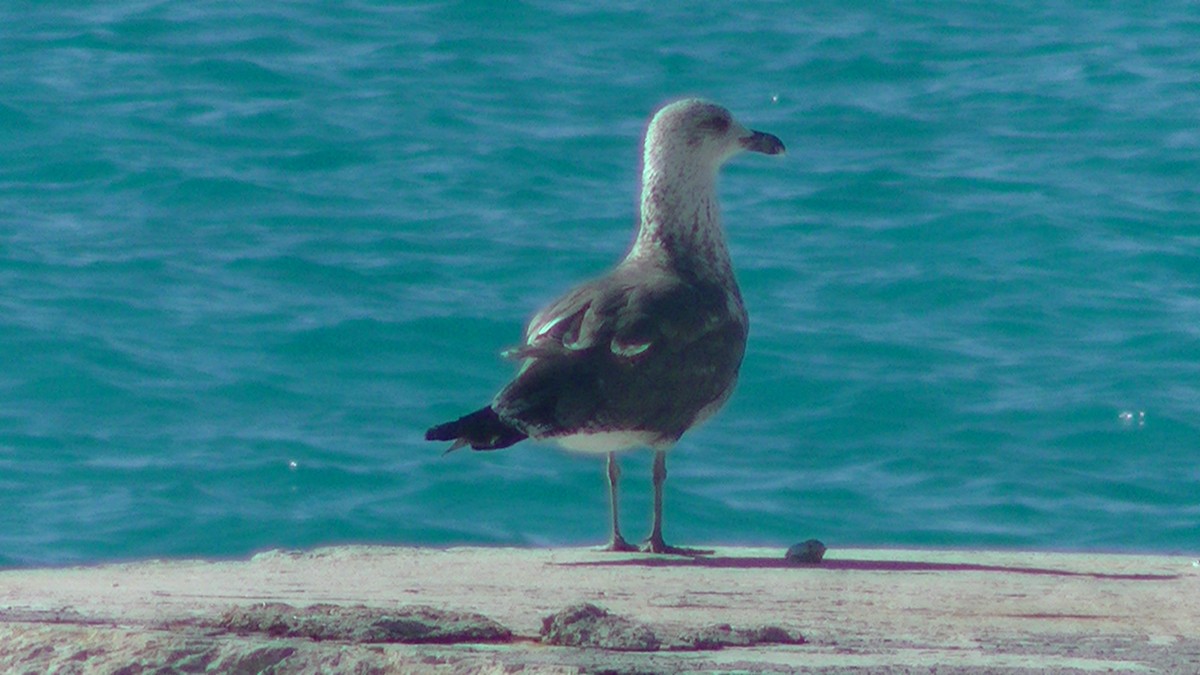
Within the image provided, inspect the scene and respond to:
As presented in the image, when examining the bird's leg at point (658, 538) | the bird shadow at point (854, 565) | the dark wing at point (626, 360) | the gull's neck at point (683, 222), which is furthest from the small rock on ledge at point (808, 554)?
the gull's neck at point (683, 222)

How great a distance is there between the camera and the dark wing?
6305mm

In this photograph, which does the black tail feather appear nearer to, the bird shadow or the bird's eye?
the bird shadow

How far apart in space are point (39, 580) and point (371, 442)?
17.1 ft

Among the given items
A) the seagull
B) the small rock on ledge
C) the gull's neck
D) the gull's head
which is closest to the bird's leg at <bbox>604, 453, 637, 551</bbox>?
the seagull

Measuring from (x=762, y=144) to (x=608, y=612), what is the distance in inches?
143

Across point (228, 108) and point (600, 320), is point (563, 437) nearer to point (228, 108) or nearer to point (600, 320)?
point (600, 320)

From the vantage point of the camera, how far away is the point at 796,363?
39.6ft

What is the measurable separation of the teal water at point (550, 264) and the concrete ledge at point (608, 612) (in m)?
3.82

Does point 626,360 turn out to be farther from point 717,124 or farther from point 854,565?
point 717,124

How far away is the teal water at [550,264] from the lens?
1049cm

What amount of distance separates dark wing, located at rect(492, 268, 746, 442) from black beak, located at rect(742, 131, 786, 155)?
3.17 feet

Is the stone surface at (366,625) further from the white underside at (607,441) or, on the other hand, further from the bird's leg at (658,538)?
the bird's leg at (658,538)

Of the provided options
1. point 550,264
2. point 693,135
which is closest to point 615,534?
point 693,135

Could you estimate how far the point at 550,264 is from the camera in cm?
1306
